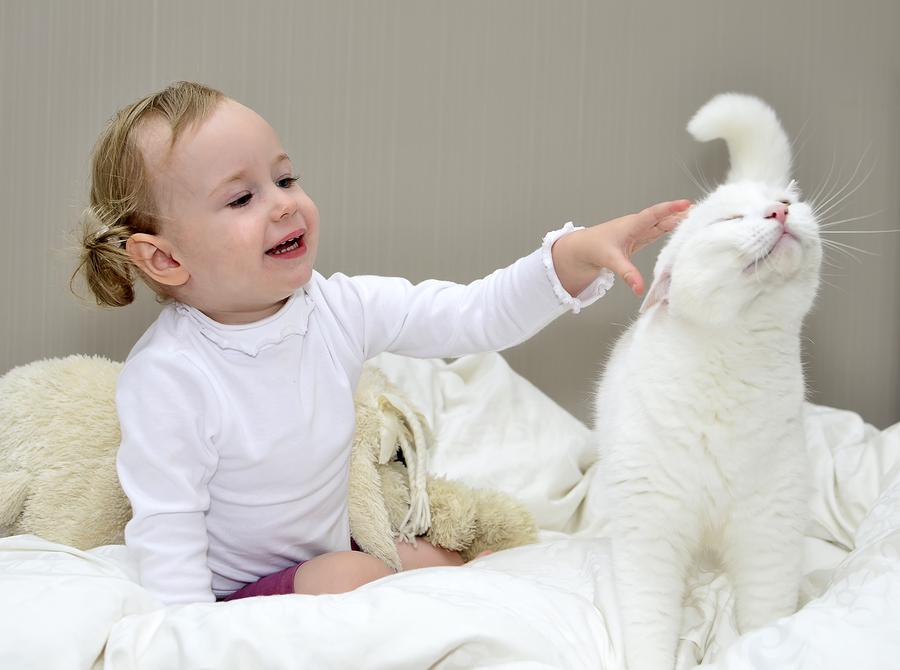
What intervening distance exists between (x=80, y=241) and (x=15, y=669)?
56 centimetres

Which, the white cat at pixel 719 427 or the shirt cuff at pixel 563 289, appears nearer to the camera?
the white cat at pixel 719 427

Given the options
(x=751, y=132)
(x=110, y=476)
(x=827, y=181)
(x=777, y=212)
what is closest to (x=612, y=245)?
(x=777, y=212)

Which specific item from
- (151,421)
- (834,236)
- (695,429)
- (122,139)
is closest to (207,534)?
(151,421)

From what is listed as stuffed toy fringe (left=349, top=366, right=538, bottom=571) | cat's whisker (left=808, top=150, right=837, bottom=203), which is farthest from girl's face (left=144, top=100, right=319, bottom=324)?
cat's whisker (left=808, top=150, right=837, bottom=203)

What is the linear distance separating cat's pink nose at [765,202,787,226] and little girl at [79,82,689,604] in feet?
0.39

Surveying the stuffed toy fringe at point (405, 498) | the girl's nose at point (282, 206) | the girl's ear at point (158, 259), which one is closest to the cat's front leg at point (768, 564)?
the stuffed toy fringe at point (405, 498)

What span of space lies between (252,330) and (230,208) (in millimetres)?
166

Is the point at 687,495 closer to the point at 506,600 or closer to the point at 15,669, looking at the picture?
the point at 506,600

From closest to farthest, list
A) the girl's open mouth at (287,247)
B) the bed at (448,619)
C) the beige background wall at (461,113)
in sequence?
the bed at (448,619) → the girl's open mouth at (287,247) → the beige background wall at (461,113)

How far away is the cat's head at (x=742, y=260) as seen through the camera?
2.37 feet

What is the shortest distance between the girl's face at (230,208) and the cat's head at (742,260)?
1.52 ft

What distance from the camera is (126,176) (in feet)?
2.96

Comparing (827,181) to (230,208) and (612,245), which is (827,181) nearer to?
(612,245)

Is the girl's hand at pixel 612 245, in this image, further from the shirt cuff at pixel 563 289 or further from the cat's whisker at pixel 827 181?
the cat's whisker at pixel 827 181
